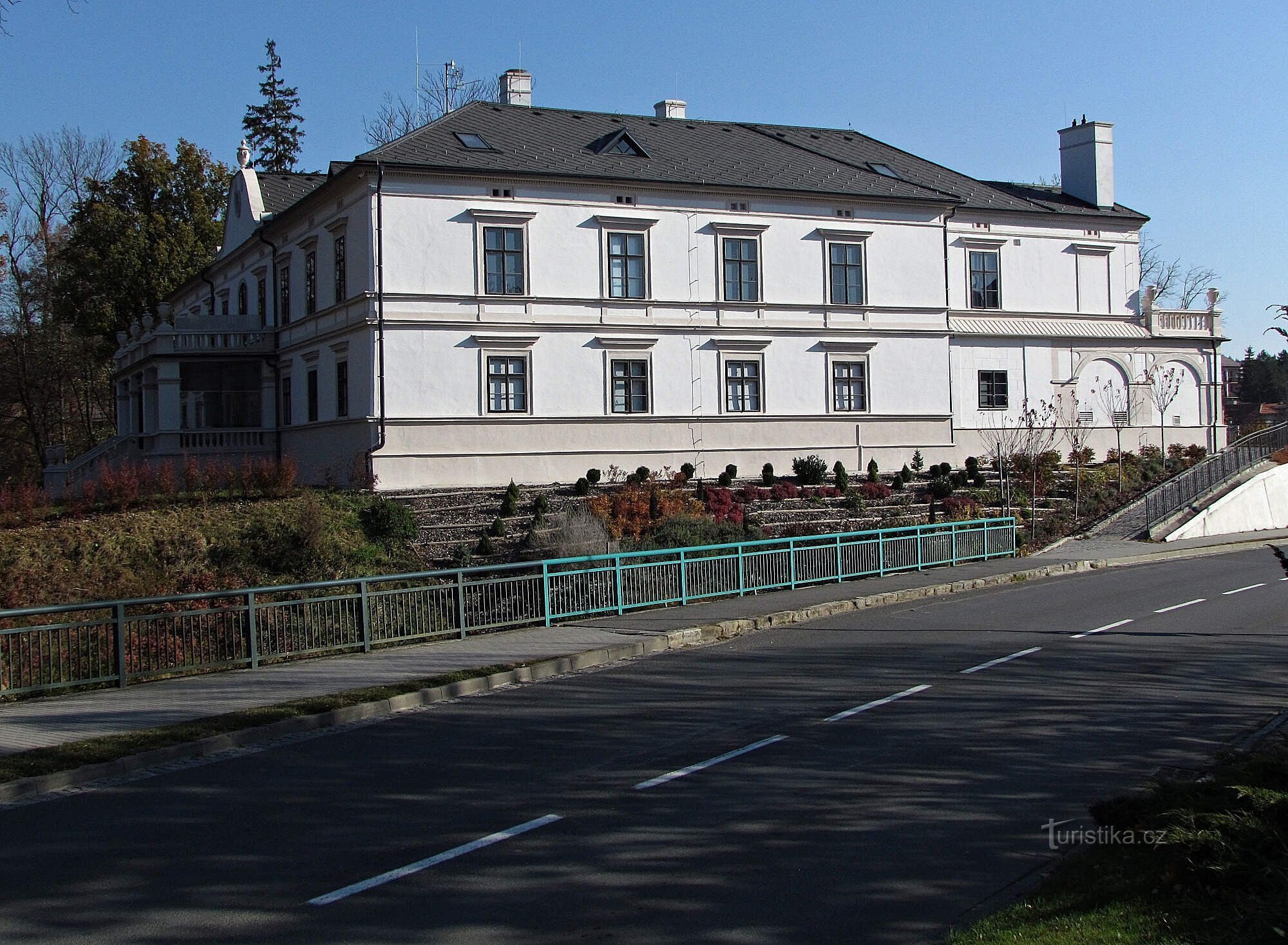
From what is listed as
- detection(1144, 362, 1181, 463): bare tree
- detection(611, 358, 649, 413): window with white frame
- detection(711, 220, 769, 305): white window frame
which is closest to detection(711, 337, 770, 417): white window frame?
detection(711, 220, 769, 305): white window frame

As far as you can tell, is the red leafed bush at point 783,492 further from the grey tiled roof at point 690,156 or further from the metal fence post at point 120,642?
the metal fence post at point 120,642

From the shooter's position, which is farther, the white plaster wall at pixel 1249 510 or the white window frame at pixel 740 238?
the white plaster wall at pixel 1249 510

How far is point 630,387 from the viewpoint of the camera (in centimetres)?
3744

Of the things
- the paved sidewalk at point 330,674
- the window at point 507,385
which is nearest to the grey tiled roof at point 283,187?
the window at point 507,385

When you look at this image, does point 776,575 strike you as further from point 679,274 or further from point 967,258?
point 967,258

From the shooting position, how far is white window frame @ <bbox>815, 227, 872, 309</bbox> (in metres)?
40.4

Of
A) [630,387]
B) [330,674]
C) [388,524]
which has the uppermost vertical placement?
[630,387]

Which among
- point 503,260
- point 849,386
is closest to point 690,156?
point 503,260

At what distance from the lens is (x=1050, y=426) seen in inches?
1822

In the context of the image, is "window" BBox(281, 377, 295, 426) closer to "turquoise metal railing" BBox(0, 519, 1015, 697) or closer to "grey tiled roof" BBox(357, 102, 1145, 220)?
"grey tiled roof" BBox(357, 102, 1145, 220)

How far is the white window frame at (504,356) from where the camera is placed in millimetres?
35219

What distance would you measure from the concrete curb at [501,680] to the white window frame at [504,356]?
1509cm

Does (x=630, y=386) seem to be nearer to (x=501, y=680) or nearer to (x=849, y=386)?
(x=849, y=386)

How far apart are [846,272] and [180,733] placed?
33.2 meters
